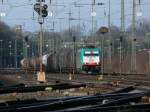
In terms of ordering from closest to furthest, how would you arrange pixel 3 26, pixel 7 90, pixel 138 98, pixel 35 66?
pixel 138 98
pixel 7 90
pixel 35 66
pixel 3 26

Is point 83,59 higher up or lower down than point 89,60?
higher up

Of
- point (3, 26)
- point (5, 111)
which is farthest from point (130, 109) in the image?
point (3, 26)

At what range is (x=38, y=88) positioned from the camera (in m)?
24.2

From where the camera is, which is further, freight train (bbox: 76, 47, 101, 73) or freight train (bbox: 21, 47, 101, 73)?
freight train (bbox: 21, 47, 101, 73)

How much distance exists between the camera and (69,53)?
246ft

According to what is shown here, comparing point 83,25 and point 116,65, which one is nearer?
point 116,65

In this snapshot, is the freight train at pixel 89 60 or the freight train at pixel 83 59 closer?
the freight train at pixel 89 60

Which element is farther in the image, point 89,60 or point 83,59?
point 89,60

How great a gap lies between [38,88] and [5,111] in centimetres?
1092

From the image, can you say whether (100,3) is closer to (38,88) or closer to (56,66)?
(56,66)

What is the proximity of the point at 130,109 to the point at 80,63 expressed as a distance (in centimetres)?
5312

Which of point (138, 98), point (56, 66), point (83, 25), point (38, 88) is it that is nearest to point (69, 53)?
point (56, 66)

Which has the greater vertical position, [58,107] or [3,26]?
[3,26]

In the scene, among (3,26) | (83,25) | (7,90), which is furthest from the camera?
(3,26)
